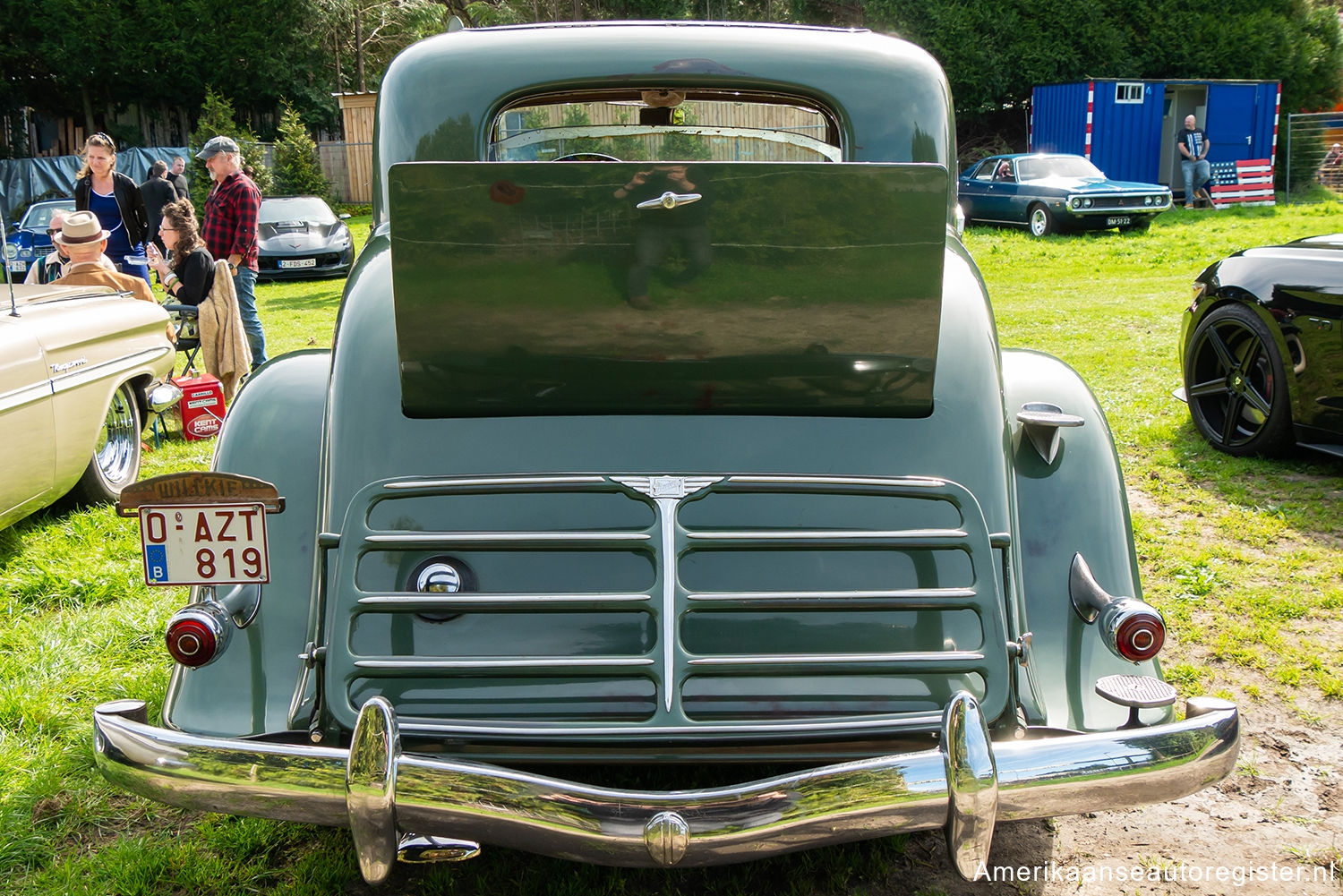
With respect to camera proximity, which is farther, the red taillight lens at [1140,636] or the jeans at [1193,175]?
the jeans at [1193,175]

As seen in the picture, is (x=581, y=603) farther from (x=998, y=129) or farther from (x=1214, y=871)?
(x=998, y=129)

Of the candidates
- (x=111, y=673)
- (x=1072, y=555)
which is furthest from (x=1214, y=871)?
(x=111, y=673)

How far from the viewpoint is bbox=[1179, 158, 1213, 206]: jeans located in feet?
69.6

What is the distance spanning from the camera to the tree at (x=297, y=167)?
23984 millimetres

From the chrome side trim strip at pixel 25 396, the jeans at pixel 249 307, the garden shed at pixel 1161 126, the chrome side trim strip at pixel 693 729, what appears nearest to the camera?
the chrome side trim strip at pixel 693 729

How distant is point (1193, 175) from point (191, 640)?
A: 23181 millimetres

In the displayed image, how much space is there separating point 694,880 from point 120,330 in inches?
167

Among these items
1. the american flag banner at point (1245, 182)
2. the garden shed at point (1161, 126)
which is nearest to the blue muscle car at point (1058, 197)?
the american flag banner at point (1245, 182)

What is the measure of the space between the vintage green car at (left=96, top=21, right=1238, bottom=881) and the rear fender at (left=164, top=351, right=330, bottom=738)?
0.03 ft

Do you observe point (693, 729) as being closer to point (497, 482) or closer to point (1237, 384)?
point (497, 482)

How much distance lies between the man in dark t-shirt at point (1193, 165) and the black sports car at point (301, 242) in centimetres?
1644

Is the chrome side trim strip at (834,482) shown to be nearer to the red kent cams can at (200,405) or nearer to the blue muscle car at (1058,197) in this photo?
the red kent cams can at (200,405)

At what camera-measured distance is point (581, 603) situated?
213cm

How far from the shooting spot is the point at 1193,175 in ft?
70.1
